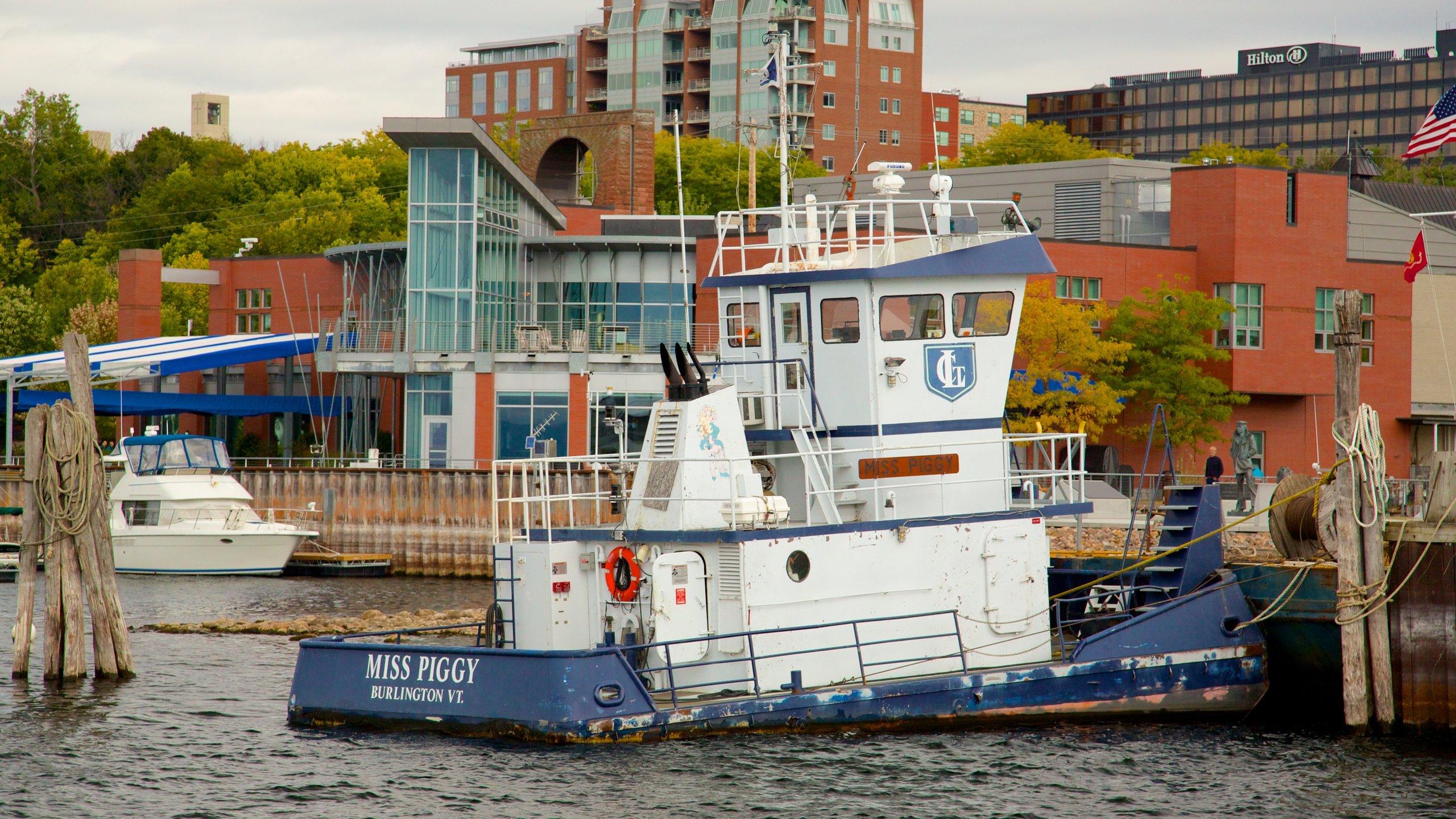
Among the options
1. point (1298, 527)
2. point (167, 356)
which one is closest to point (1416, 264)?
point (1298, 527)

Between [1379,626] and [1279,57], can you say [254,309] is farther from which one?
[1279,57]

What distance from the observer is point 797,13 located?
107 m

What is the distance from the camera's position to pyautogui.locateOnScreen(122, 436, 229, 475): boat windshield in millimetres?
41781

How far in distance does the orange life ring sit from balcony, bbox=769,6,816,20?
92.1m

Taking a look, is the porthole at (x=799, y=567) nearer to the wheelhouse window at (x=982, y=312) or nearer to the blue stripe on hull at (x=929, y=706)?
the blue stripe on hull at (x=929, y=706)

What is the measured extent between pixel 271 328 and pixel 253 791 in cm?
5106

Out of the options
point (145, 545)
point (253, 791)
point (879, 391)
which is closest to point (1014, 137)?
point (145, 545)

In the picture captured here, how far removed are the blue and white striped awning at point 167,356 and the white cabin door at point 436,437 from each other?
7.22m

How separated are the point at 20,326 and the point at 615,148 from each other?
2999 centimetres

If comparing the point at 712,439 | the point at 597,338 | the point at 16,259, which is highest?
the point at 16,259

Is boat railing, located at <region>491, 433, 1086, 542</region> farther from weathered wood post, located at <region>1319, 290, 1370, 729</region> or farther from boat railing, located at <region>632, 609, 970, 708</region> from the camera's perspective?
weathered wood post, located at <region>1319, 290, 1370, 729</region>

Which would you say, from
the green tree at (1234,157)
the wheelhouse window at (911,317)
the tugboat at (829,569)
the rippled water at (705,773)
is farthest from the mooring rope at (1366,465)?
the green tree at (1234,157)

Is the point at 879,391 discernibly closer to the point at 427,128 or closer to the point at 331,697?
the point at 331,697

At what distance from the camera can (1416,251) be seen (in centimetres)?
3719
